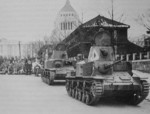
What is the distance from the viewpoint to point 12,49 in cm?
12625

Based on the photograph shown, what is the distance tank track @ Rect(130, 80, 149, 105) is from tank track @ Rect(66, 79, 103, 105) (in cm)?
144

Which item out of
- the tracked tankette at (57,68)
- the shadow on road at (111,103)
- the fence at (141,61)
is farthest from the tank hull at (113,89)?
the fence at (141,61)

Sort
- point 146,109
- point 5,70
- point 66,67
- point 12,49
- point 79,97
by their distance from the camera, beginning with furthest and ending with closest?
point 12,49, point 5,70, point 66,67, point 79,97, point 146,109

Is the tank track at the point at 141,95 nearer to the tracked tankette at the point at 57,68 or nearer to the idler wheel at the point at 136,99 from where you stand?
the idler wheel at the point at 136,99

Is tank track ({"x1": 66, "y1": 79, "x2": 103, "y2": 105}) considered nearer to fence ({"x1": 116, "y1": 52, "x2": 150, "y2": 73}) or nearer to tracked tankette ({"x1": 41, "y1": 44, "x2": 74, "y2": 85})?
tracked tankette ({"x1": 41, "y1": 44, "x2": 74, "y2": 85})

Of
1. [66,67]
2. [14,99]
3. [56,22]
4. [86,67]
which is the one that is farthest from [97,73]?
[56,22]

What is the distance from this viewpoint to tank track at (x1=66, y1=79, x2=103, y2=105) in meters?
11.9

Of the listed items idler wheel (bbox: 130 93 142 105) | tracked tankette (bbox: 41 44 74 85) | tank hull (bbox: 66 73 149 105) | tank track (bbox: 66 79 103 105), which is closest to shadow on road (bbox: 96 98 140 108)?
idler wheel (bbox: 130 93 142 105)

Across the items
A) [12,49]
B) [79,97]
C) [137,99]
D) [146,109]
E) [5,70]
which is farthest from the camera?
[12,49]

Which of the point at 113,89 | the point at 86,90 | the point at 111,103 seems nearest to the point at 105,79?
the point at 113,89

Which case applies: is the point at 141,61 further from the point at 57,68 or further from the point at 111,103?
the point at 111,103

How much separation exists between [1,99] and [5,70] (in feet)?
93.9

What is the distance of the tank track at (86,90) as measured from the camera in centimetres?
1191

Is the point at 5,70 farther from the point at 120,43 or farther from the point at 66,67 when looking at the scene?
the point at 66,67
